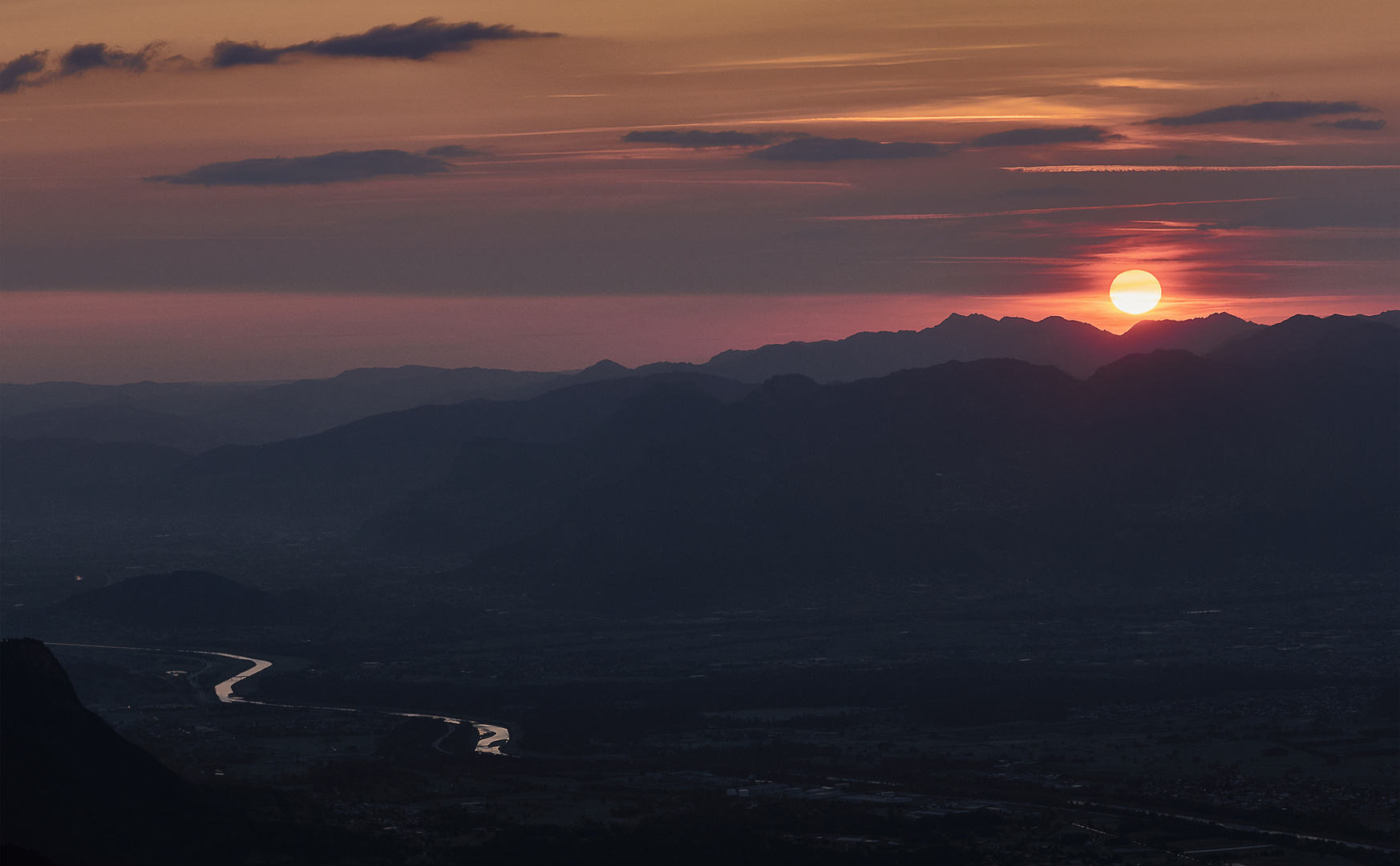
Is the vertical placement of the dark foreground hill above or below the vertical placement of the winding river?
above

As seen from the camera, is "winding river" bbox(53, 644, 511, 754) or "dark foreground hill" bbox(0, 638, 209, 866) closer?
"dark foreground hill" bbox(0, 638, 209, 866)

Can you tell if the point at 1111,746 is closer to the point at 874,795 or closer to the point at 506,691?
the point at 874,795

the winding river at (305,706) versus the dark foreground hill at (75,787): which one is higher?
the dark foreground hill at (75,787)

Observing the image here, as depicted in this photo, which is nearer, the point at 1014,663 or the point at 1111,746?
the point at 1111,746

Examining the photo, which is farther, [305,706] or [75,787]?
[305,706]

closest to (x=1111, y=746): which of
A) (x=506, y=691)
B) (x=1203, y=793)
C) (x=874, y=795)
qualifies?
(x=1203, y=793)
